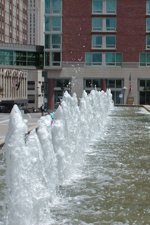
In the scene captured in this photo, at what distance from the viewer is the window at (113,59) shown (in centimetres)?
5700

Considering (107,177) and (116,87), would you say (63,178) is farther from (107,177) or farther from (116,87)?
(116,87)

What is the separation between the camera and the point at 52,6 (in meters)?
56.2

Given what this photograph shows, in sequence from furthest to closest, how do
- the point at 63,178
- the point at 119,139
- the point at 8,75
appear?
the point at 8,75 → the point at 119,139 → the point at 63,178

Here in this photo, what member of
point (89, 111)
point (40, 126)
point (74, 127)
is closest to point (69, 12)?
point (89, 111)

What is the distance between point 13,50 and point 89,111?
45952 mm

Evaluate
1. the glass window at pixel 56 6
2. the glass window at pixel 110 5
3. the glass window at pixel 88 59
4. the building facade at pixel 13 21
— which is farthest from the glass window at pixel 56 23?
the building facade at pixel 13 21

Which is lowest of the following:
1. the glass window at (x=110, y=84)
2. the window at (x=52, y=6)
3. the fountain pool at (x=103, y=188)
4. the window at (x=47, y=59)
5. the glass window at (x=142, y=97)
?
the fountain pool at (x=103, y=188)

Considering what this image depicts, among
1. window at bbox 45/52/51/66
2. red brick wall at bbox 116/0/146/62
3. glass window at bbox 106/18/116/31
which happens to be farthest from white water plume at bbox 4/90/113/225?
glass window at bbox 106/18/116/31

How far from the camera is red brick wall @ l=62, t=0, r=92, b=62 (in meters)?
56.7

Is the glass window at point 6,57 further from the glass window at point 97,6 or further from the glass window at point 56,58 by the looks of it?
the glass window at point 97,6

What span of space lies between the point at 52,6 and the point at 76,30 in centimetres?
479

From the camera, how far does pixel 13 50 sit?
202ft

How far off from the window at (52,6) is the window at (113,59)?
9707mm

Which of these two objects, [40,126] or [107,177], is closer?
[40,126]
